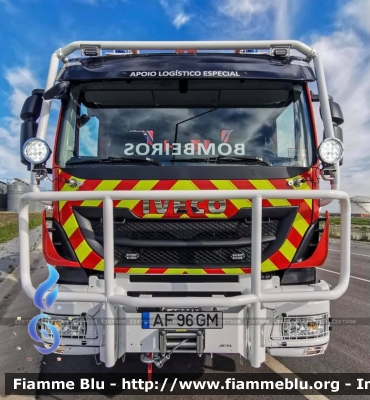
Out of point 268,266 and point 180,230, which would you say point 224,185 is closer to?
point 180,230

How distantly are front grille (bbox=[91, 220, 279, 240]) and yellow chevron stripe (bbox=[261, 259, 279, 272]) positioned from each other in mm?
221

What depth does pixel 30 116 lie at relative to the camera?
330cm

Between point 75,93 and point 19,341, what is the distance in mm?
2903

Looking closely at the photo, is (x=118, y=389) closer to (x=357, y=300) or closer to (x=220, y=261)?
(x=220, y=261)

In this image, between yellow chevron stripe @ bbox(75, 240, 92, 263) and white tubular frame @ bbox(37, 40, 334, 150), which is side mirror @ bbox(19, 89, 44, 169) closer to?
white tubular frame @ bbox(37, 40, 334, 150)

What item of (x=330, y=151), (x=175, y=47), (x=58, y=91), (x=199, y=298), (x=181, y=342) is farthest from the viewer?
(x=175, y=47)

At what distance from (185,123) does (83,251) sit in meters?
1.45

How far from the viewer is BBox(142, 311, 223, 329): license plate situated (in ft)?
8.24

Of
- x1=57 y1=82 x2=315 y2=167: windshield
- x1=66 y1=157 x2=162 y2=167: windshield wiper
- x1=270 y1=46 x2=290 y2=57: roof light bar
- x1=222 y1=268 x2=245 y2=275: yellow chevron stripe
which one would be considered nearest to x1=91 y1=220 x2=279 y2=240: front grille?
x1=222 y1=268 x2=245 y2=275: yellow chevron stripe

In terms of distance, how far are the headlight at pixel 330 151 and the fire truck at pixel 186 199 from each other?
0.01 m

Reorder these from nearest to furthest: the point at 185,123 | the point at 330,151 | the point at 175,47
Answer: the point at 330,151 < the point at 185,123 < the point at 175,47

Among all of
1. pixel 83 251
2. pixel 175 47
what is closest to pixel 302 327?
pixel 83 251

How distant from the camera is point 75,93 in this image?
10.5 feet

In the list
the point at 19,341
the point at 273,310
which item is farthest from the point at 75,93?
the point at 19,341
